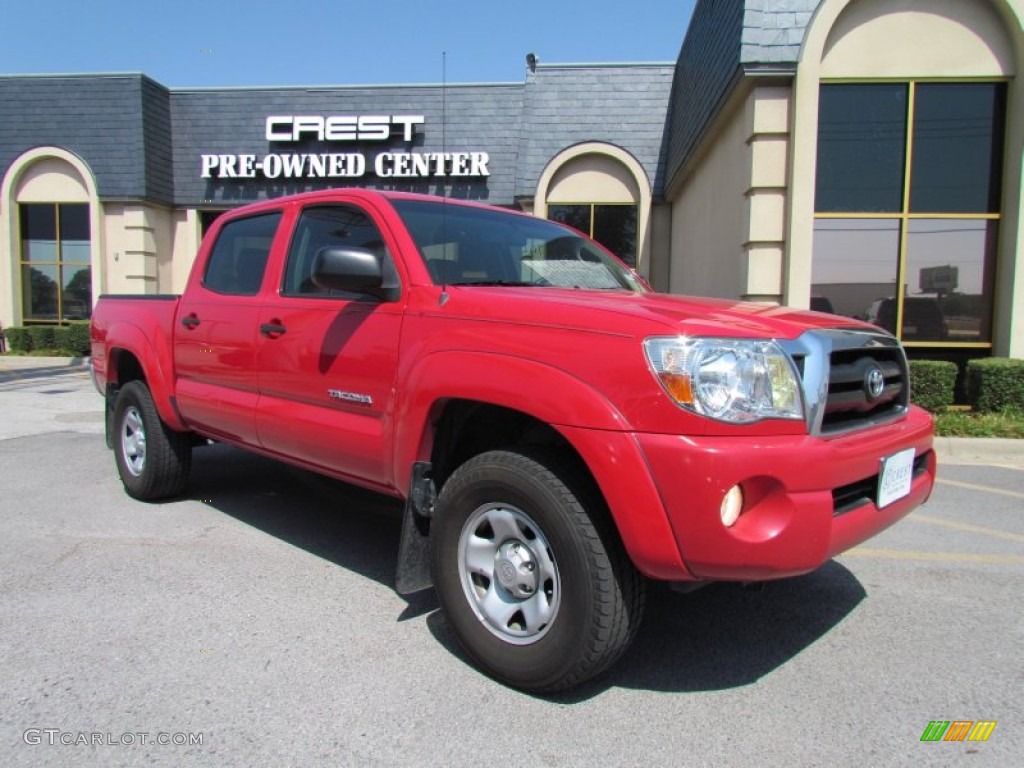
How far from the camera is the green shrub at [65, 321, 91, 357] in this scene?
1670 cm

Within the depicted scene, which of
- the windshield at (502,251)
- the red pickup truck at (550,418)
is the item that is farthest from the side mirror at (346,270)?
the windshield at (502,251)

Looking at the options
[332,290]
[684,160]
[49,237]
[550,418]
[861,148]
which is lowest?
[550,418]

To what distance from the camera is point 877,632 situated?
3170mm

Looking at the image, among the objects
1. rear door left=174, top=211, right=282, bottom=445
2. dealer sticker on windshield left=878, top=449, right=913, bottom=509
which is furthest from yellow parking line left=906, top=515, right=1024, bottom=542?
rear door left=174, top=211, right=282, bottom=445

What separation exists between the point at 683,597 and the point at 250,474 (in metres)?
3.94

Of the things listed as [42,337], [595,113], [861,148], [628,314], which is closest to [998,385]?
[861,148]

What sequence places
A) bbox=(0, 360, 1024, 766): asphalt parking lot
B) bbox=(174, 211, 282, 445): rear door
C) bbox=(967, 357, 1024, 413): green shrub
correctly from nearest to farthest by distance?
1. bbox=(0, 360, 1024, 766): asphalt parking lot
2. bbox=(174, 211, 282, 445): rear door
3. bbox=(967, 357, 1024, 413): green shrub

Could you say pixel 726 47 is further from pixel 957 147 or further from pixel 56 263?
pixel 56 263

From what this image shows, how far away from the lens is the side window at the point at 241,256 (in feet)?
13.7

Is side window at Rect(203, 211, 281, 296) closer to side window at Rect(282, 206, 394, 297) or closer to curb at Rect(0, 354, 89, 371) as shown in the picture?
side window at Rect(282, 206, 394, 297)

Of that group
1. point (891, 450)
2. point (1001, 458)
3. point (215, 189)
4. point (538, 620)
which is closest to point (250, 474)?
point (538, 620)

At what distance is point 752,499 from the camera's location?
2.27 metres

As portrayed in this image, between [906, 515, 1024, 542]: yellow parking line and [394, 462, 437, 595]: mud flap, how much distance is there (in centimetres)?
367

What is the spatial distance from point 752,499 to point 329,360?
6.72 feet
